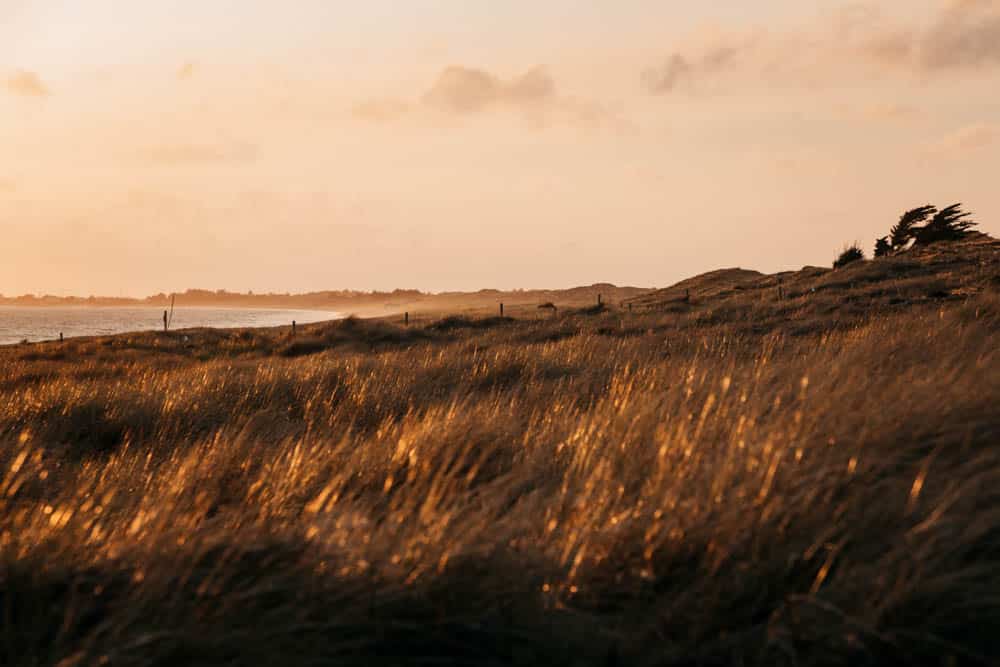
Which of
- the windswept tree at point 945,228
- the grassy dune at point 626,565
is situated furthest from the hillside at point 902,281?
the grassy dune at point 626,565

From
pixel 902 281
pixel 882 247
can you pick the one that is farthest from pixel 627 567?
pixel 882 247

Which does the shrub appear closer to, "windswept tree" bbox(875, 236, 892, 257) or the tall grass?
"windswept tree" bbox(875, 236, 892, 257)

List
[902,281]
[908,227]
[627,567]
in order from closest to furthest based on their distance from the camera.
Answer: [627,567]
[902,281]
[908,227]

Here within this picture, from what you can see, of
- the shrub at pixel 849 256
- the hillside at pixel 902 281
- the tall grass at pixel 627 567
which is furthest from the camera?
the shrub at pixel 849 256

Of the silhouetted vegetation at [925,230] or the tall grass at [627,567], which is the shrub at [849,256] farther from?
the tall grass at [627,567]

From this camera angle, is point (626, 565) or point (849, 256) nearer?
point (626, 565)

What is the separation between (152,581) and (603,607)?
156 centimetres

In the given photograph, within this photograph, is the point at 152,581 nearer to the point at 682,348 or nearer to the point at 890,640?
the point at 890,640

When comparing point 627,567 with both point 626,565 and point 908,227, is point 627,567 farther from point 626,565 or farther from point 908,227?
point 908,227

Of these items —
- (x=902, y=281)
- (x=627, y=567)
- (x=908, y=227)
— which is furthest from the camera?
(x=908, y=227)

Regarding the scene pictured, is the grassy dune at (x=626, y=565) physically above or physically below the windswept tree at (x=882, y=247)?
below

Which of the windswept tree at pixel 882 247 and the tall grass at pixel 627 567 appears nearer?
the tall grass at pixel 627 567

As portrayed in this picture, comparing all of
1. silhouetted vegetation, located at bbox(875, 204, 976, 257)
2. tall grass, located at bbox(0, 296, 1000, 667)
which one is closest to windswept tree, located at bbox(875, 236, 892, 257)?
silhouetted vegetation, located at bbox(875, 204, 976, 257)

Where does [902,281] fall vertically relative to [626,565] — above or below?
above
